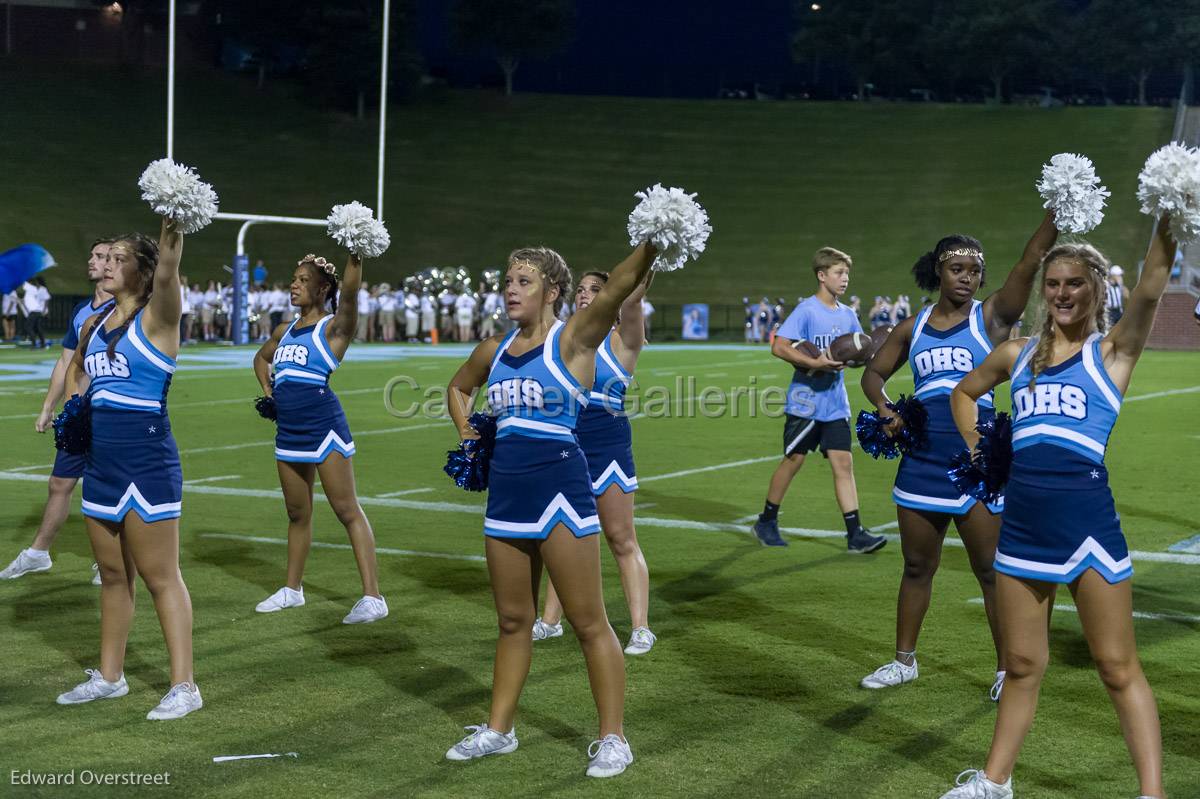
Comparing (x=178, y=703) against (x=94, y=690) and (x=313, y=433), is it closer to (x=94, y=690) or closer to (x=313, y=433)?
(x=94, y=690)

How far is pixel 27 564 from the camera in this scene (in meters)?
8.45

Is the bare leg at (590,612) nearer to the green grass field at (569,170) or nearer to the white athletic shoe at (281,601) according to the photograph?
the white athletic shoe at (281,601)

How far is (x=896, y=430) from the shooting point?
19.6ft

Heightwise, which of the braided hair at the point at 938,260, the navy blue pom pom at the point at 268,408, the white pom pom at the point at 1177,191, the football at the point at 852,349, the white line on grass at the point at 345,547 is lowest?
the white line on grass at the point at 345,547

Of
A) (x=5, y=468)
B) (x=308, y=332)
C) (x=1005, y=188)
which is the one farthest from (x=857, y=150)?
(x=308, y=332)

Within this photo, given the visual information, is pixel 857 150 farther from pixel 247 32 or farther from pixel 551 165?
pixel 247 32

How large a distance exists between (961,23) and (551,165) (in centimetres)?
2348

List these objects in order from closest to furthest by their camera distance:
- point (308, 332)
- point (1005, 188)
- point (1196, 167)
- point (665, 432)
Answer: point (1196, 167) < point (308, 332) < point (665, 432) < point (1005, 188)

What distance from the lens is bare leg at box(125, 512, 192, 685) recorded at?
18.4 feet

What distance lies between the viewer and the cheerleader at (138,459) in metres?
5.61

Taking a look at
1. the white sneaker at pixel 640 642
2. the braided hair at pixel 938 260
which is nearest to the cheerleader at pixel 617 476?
the white sneaker at pixel 640 642

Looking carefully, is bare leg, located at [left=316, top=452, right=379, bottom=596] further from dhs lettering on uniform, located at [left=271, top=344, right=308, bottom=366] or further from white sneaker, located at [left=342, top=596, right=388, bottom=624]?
dhs lettering on uniform, located at [left=271, top=344, right=308, bottom=366]

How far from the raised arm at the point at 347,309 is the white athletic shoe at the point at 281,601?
128 centimetres

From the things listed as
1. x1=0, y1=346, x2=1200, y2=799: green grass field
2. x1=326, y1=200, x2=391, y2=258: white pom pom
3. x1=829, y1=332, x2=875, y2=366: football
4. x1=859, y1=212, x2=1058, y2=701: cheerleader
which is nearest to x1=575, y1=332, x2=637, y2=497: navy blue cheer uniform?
x1=0, y1=346, x2=1200, y2=799: green grass field
